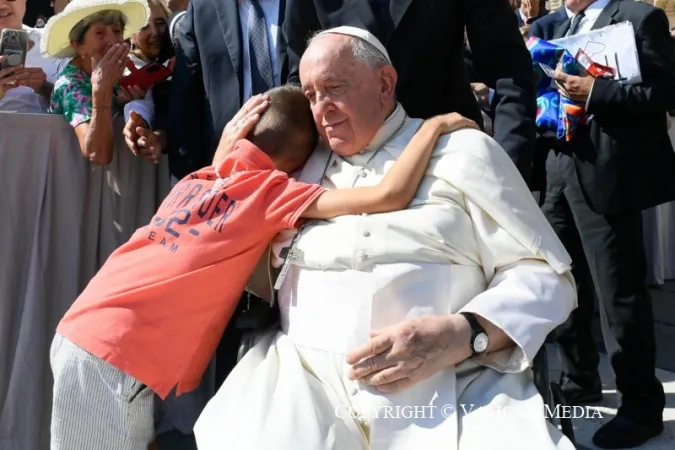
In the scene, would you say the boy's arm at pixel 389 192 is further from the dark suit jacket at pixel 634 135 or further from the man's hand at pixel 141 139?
the dark suit jacket at pixel 634 135

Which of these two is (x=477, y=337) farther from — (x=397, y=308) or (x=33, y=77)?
(x=33, y=77)

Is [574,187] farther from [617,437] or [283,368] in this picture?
[283,368]

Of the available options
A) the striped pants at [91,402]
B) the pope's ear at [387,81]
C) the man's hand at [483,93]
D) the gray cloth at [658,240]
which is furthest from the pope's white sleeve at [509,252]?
the gray cloth at [658,240]

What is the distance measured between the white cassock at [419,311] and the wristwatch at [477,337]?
0.03 metres

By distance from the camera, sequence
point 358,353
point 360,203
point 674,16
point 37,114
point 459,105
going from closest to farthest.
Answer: point 358,353 → point 360,203 → point 459,105 → point 37,114 → point 674,16

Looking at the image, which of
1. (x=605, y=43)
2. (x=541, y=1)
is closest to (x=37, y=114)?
(x=605, y=43)

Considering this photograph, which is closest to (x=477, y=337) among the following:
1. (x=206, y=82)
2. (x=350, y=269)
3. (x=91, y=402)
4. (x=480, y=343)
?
(x=480, y=343)

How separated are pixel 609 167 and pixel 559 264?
149 cm

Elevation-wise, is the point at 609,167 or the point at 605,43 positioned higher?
the point at 605,43

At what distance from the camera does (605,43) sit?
10.7 ft

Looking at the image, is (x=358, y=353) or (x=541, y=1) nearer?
(x=358, y=353)

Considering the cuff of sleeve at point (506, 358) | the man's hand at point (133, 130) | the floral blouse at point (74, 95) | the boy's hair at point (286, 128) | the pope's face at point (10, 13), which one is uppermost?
the pope's face at point (10, 13)

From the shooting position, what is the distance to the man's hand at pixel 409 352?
1824 millimetres

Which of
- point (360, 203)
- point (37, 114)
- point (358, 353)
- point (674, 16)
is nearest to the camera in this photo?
Answer: point (358, 353)
